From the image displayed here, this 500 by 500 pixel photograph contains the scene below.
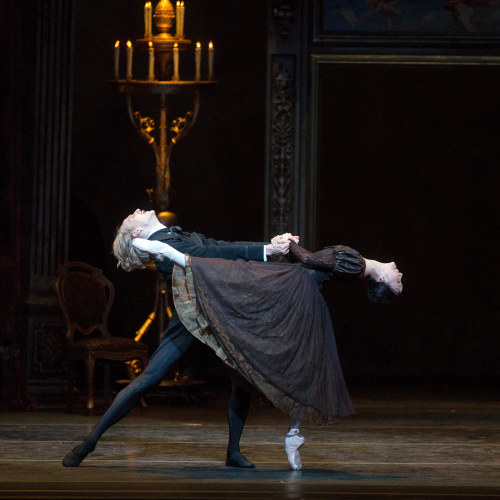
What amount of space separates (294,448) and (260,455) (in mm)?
583

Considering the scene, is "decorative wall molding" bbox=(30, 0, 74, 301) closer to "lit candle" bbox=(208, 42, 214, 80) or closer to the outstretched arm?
"lit candle" bbox=(208, 42, 214, 80)

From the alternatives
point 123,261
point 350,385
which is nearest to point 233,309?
point 123,261

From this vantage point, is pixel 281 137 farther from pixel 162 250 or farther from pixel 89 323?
pixel 162 250

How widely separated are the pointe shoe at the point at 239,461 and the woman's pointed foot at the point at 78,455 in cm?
65

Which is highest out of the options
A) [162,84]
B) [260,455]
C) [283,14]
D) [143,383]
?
[283,14]

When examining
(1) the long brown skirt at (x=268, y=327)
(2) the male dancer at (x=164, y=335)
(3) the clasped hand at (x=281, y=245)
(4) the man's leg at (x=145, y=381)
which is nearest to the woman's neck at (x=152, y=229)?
(2) the male dancer at (x=164, y=335)

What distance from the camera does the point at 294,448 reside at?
18.7ft

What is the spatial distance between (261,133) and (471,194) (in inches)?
73.5

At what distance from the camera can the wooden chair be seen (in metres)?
7.99

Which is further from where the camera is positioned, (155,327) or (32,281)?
(155,327)

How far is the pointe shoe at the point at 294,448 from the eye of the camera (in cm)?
569

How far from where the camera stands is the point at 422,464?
5.96 meters

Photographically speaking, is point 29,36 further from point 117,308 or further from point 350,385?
point 350,385

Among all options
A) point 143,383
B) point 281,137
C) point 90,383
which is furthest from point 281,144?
point 143,383
